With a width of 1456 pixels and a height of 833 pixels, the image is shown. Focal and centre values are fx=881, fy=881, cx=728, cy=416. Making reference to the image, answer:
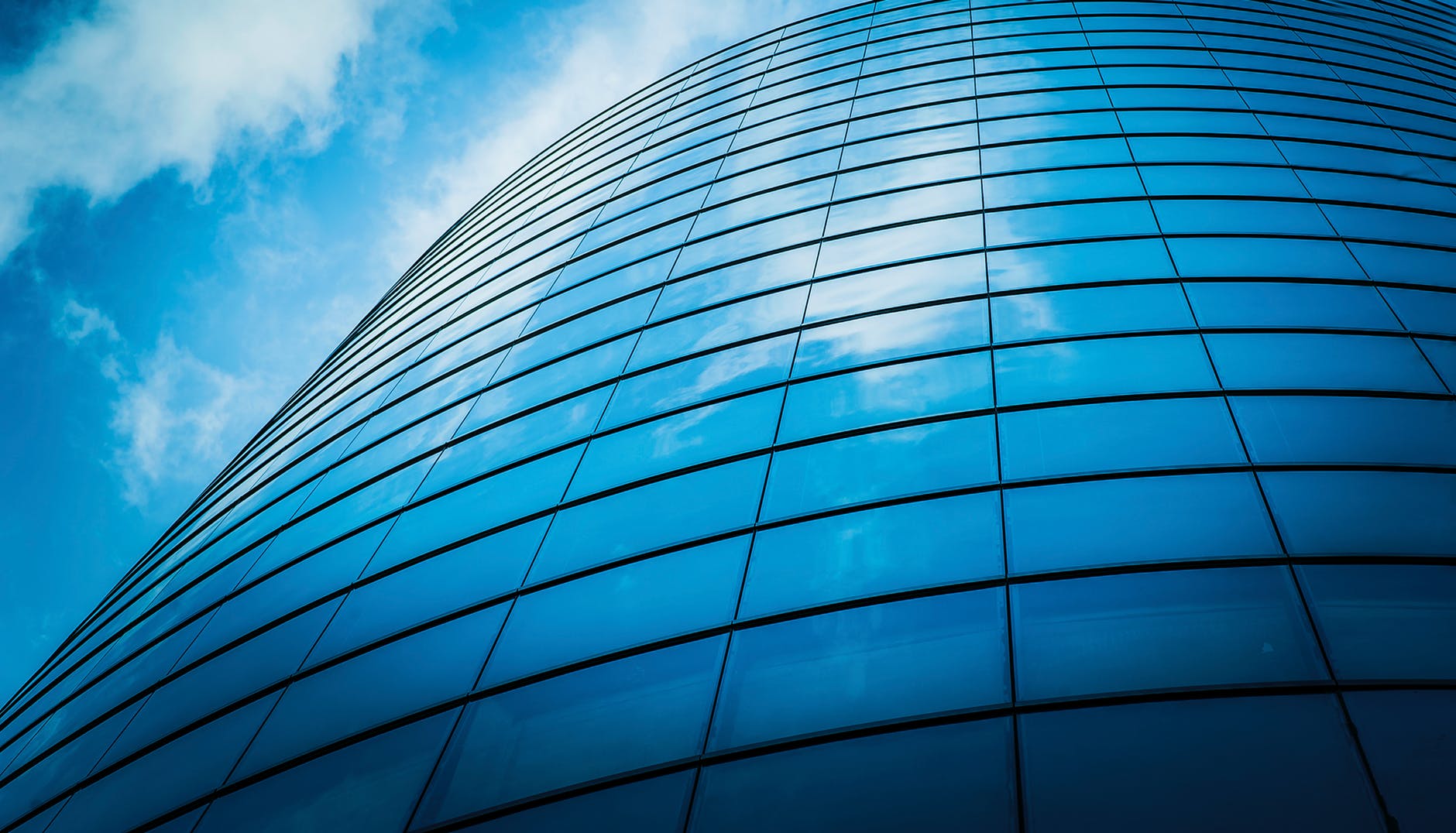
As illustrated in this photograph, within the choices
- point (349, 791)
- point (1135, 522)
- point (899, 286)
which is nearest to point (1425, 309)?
point (1135, 522)

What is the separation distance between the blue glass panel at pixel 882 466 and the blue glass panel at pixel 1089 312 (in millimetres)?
2541

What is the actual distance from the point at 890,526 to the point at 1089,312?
18.5ft

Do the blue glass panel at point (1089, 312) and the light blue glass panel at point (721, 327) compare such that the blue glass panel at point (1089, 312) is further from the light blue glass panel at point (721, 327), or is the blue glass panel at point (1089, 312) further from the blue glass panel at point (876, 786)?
the blue glass panel at point (876, 786)

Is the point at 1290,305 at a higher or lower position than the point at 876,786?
lower

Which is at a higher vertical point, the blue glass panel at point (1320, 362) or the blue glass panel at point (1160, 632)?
the blue glass panel at point (1160, 632)

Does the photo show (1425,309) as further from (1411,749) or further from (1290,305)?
(1411,749)

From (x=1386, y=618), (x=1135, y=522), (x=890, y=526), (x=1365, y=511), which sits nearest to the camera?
(x=1386, y=618)

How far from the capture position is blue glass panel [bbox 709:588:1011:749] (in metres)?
8.11

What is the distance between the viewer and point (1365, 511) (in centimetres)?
944

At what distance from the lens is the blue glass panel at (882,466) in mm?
10828

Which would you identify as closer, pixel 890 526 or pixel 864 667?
pixel 864 667

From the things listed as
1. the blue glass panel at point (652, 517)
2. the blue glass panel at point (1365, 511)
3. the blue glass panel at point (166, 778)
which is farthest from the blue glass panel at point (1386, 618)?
the blue glass panel at point (166, 778)

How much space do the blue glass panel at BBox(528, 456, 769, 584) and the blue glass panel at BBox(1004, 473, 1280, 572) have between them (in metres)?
3.41

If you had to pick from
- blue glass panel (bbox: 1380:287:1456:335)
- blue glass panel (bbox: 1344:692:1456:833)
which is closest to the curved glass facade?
blue glass panel (bbox: 1344:692:1456:833)
